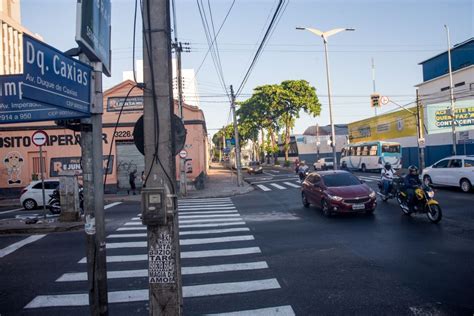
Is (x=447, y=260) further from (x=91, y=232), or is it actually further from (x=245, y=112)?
(x=245, y=112)

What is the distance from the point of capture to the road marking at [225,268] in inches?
268

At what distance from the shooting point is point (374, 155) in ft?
117

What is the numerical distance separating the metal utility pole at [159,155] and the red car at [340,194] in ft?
29.2

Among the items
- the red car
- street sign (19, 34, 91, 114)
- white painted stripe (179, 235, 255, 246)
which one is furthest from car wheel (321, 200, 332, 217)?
street sign (19, 34, 91, 114)

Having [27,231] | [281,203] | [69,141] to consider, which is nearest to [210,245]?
[27,231]

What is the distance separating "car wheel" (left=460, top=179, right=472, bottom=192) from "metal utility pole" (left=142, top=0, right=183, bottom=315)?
17.1m

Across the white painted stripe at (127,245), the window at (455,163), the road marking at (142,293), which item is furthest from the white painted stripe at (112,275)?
the window at (455,163)

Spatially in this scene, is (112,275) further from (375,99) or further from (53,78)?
(375,99)

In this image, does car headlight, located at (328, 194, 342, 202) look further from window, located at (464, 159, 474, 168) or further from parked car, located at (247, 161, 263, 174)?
parked car, located at (247, 161, 263, 174)

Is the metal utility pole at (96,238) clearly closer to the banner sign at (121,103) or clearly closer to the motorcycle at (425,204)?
the motorcycle at (425,204)

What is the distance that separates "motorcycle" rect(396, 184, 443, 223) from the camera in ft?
33.7

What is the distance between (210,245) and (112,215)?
7518mm

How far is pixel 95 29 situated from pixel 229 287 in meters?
4.35

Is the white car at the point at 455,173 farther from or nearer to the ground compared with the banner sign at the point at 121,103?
nearer to the ground
